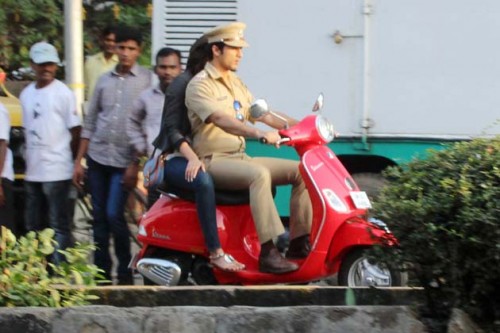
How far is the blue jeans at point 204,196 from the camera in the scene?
23.8 ft

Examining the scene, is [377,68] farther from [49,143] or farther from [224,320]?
[224,320]

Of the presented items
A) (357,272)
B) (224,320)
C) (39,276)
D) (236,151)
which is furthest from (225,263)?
(224,320)

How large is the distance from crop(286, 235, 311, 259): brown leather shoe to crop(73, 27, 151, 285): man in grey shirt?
153 centimetres

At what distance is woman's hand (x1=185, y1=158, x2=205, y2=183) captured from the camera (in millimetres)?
7234

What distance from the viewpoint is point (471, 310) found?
16.3 feet

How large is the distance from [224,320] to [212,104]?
2415 millimetres

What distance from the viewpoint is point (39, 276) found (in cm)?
563

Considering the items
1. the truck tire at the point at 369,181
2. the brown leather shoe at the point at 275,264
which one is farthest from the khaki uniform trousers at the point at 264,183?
the truck tire at the point at 369,181

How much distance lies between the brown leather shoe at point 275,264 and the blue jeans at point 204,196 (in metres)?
0.32

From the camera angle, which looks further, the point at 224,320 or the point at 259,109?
the point at 259,109

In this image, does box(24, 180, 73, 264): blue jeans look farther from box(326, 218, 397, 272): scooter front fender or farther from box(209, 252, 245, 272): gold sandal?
box(326, 218, 397, 272): scooter front fender

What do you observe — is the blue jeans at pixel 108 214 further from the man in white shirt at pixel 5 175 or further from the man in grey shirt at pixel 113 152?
the man in white shirt at pixel 5 175

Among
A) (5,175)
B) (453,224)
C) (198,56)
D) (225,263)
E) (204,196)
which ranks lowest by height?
(225,263)

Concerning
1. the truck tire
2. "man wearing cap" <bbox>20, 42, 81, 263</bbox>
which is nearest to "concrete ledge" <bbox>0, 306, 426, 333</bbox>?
"man wearing cap" <bbox>20, 42, 81, 263</bbox>
